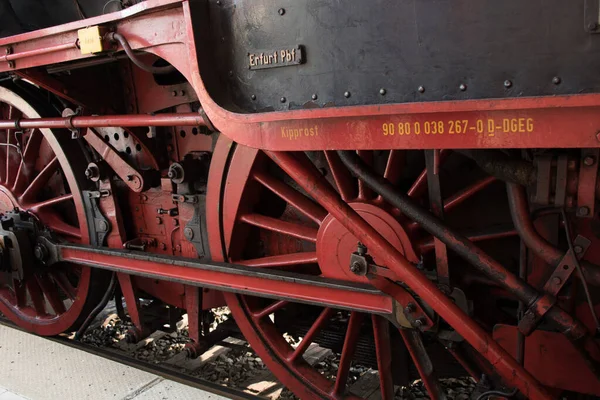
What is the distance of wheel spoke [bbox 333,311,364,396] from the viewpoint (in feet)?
9.51

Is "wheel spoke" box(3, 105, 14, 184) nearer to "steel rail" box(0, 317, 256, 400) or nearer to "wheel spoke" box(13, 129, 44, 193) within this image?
"wheel spoke" box(13, 129, 44, 193)

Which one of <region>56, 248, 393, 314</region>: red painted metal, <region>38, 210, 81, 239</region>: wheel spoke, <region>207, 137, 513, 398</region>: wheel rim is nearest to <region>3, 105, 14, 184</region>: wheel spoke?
<region>38, 210, 81, 239</region>: wheel spoke

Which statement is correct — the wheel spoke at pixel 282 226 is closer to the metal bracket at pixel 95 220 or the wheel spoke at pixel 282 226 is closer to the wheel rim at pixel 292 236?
the wheel rim at pixel 292 236

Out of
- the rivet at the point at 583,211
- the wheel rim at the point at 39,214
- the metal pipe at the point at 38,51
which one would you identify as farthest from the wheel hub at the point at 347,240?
the wheel rim at the point at 39,214

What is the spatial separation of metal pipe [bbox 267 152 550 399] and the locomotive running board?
0.37 metres

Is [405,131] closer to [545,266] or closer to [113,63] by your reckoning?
[545,266]

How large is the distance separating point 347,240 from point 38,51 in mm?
1901

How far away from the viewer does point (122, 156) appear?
3553 millimetres

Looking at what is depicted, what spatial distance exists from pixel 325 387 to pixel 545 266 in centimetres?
134

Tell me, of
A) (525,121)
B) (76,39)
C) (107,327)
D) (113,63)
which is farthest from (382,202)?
(107,327)

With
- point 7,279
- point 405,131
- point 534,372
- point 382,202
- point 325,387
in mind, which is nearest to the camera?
point 405,131

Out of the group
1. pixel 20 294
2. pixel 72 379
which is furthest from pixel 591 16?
pixel 20 294

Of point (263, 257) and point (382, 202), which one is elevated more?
point (382, 202)

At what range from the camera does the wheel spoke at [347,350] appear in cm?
290
